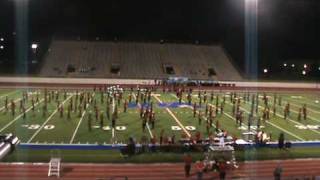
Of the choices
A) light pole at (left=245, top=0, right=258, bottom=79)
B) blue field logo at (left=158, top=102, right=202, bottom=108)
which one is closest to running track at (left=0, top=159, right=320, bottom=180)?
blue field logo at (left=158, top=102, right=202, bottom=108)

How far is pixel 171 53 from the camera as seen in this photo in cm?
7494

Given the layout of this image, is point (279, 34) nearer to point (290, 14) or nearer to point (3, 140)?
point (290, 14)

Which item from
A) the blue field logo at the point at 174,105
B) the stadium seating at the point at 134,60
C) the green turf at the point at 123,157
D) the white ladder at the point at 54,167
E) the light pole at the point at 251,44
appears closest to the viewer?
the white ladder at the point at 54,167

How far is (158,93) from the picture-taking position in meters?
50.6

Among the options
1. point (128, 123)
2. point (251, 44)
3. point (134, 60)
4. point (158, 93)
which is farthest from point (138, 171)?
point (251, 44)

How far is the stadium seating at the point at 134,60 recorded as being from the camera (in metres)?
67.1

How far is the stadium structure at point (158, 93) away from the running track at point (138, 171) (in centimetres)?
4

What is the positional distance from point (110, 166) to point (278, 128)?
1363 cm

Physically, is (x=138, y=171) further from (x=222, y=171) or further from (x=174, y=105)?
(x=174, y=105)

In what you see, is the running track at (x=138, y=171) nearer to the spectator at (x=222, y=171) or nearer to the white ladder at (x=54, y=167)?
the white ladder at (x=54, y=167)

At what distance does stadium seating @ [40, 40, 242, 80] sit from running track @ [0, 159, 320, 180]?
4368cm

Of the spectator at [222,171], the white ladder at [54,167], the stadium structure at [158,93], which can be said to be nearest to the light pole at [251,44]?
the stadium structure at [158,93]

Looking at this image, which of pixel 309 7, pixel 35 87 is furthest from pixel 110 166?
pixel 309 7

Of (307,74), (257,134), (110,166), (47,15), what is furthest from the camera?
(307,74)
